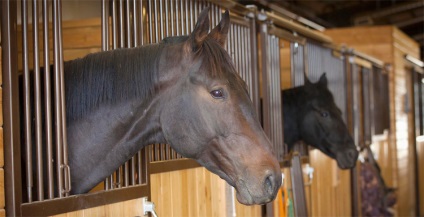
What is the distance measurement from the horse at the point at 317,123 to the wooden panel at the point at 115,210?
211 centimetres

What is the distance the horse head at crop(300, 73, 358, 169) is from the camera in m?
4.29

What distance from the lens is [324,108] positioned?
4.30 metres

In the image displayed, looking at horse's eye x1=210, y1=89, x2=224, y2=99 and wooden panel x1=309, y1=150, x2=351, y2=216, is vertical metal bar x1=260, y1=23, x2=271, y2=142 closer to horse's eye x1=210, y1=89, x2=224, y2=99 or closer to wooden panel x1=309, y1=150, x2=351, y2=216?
wooden panel x1=309, y1=150, x2=351, y2=216

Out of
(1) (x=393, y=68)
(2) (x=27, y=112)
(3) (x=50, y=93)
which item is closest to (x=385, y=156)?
(1) (x=393, y=68)

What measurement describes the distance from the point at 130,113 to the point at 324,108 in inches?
98.5

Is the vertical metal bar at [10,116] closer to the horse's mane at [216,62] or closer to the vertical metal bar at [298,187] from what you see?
the horse's mane at [216,62]

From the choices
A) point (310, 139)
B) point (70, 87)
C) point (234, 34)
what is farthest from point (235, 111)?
point (310, 139)

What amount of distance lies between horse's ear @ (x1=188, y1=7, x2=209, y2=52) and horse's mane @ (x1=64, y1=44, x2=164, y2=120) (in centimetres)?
14

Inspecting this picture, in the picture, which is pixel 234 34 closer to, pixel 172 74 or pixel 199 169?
pixel 199 169

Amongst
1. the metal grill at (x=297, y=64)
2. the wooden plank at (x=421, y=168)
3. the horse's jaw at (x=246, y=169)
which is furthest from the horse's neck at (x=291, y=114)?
the wooden plank at (x=421, y=168)

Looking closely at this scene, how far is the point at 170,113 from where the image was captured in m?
2.00

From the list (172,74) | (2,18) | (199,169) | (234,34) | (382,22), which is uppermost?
(382,22)

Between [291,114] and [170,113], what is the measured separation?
2.46 metres

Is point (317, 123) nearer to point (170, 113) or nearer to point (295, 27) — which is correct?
point (295, 27)
